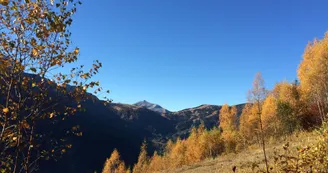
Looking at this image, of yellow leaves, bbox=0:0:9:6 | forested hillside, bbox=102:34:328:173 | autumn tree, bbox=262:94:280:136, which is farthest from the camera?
autumn tree, bbox=262:94:280:136

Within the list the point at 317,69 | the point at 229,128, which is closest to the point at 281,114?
the point at 317,69

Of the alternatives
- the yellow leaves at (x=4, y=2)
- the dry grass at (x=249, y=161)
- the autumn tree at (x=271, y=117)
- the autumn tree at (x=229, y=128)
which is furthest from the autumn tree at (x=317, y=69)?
the yellow leaves at (x=4, y=2)

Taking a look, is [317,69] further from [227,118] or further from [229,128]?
[227,118]

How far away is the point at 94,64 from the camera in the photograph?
5652 mm

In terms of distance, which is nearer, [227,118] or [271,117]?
[271,117]

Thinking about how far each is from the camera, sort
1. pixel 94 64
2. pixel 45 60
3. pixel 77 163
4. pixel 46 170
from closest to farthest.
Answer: pixel 45 60
pixel 94 64
pixel 46 170
pixel 77 163

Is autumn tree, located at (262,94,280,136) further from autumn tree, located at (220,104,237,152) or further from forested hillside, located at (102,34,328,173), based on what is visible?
autumn tree, located at (220,104,237,152)

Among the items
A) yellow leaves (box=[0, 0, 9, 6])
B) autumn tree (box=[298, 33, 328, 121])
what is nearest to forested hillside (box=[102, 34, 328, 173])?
autumn tree (box=[298, 33, 328, 121])

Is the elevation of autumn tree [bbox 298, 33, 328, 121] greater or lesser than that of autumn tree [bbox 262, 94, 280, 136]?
greater

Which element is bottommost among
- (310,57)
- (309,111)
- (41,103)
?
(41,103)

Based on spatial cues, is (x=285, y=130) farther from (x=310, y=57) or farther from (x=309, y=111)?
(x=310, y=57)

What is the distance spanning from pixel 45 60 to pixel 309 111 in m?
56.2

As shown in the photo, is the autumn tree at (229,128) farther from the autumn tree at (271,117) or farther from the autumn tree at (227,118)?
the autumn tree at (271,117)

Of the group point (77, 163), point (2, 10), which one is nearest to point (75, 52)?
point (2, 10)
